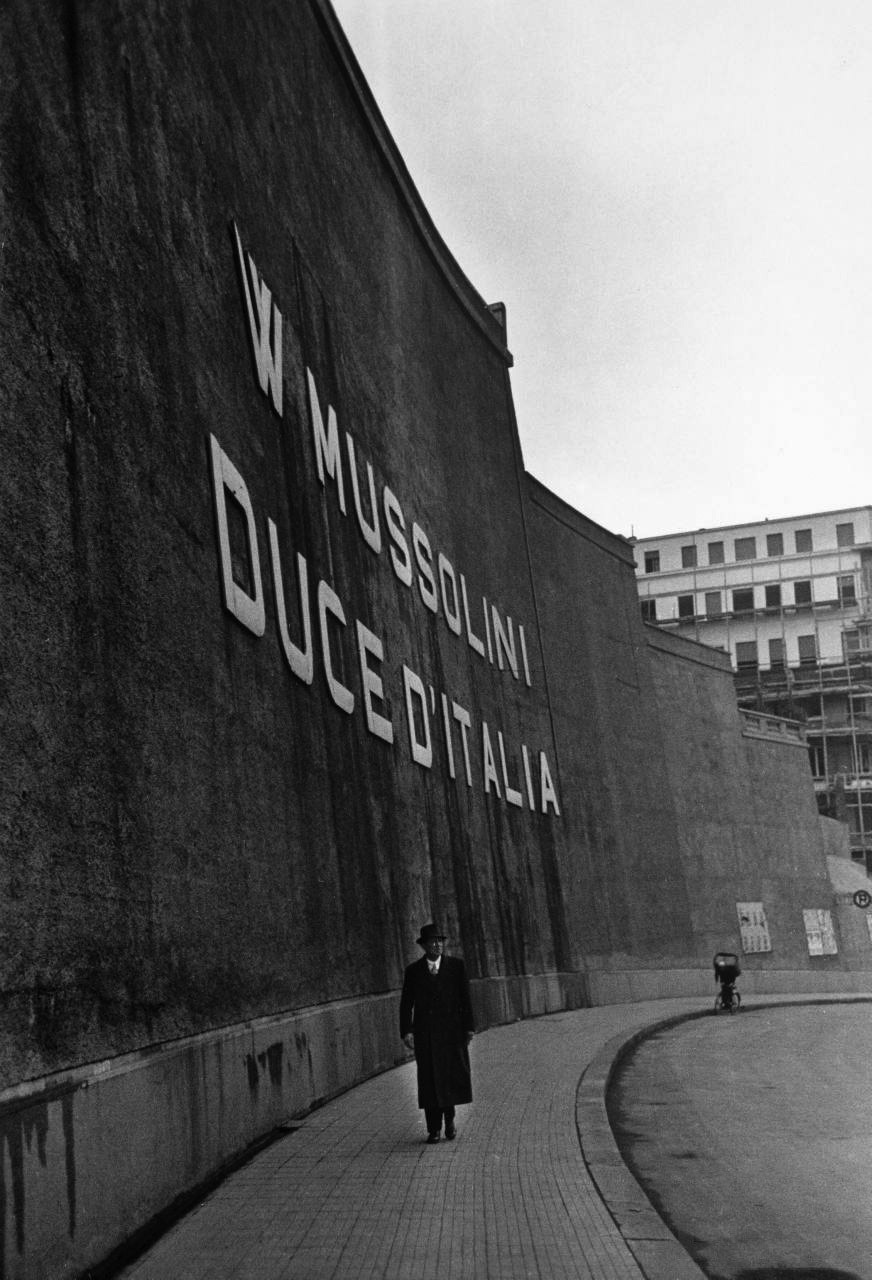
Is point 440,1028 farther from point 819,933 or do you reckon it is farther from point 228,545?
point 819,933

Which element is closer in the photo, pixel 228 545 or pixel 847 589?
pixel 228 545

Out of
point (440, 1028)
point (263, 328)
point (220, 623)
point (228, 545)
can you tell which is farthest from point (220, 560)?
point (440, 1028)

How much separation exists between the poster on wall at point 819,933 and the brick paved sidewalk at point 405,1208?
35496 millimetres

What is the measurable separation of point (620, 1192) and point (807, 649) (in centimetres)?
7420

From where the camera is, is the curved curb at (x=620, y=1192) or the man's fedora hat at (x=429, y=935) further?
the man's fedora hat at (x=429, y=935)

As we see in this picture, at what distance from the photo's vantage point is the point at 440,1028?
10.7 metres

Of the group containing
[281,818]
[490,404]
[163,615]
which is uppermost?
[490,404]

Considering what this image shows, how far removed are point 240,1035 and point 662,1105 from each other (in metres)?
5.26

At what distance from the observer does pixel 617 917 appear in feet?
107

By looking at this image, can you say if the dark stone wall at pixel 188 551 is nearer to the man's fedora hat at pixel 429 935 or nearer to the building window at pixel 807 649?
the man's fedora hat at pixel 429 935

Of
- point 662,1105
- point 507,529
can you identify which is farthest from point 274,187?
point 507,529

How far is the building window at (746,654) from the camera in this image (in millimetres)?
81188

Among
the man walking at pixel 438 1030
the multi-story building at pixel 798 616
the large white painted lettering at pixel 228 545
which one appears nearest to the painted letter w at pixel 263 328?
the large white painted lettering at pixel 228 545

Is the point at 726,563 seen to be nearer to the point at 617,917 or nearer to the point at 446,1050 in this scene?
the point at 617,917
